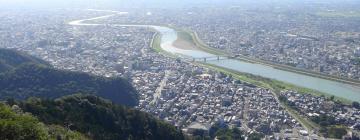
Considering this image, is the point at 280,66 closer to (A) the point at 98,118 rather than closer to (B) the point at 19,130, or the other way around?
(A) the point at 98,118

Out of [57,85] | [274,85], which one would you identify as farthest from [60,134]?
[274,85]

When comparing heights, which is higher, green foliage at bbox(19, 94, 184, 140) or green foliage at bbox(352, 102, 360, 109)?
green foliage at bbox(19, 94, 184, 140)

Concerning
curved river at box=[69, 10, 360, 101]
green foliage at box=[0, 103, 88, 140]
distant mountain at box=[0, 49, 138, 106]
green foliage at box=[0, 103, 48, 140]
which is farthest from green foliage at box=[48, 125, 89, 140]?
curved river at box=[69, 10, 360, 101]

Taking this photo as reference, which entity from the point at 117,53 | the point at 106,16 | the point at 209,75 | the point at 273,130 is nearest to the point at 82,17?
the point at 106,16

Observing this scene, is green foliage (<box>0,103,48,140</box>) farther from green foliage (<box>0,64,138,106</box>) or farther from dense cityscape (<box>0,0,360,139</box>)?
green foliage (<box>0,64,138,106</box>)

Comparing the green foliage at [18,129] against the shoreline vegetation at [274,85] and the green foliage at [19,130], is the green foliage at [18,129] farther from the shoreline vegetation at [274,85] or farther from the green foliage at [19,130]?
the shoreline vegetation at [274,85]
